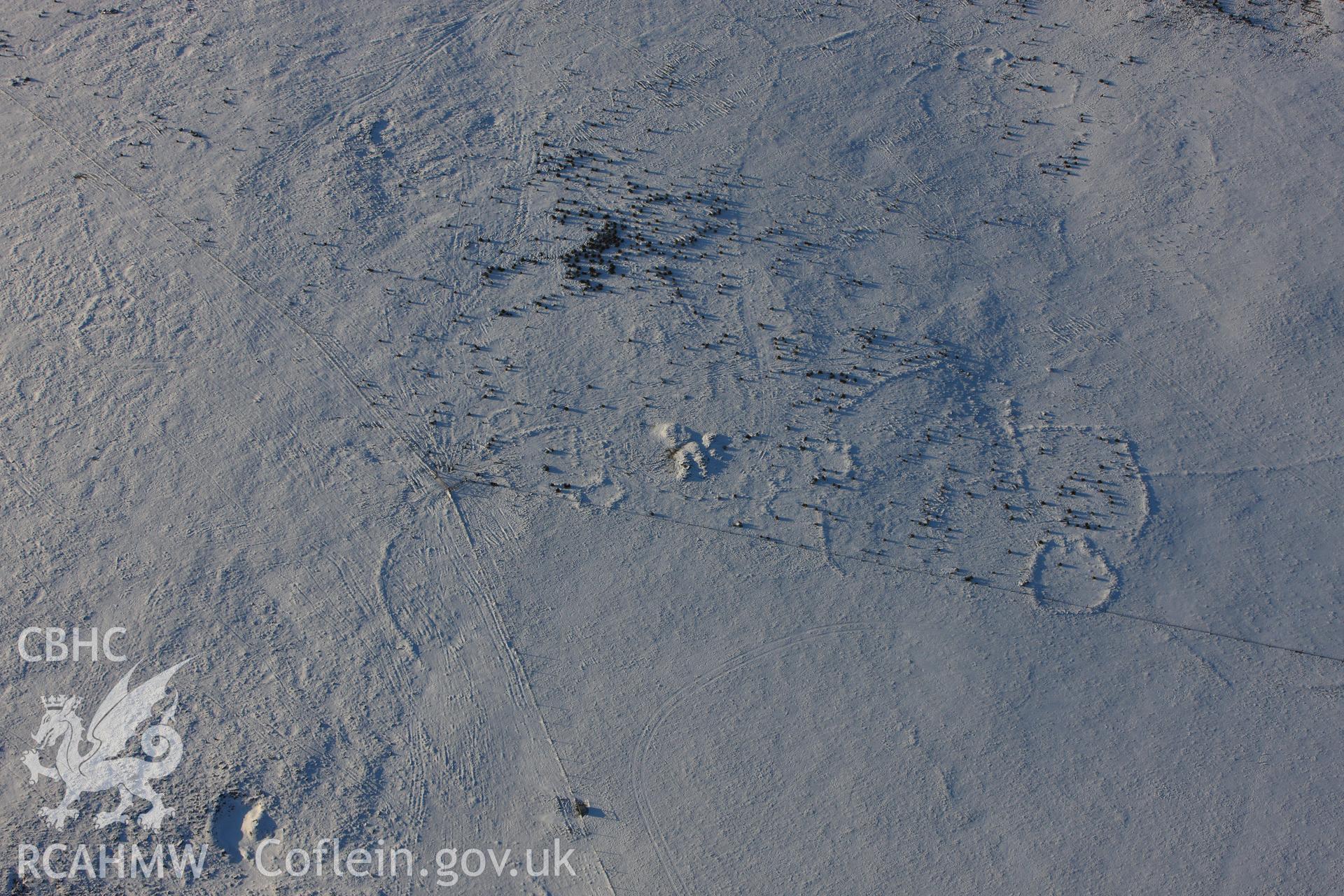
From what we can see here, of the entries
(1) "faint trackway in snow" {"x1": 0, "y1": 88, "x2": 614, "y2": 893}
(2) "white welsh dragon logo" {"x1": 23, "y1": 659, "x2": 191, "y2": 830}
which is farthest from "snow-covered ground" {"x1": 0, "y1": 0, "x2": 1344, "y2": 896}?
(2) "white welsh dragon logo" {"x1": 23, "y1": 659, "x2": 191, "y2": 830}

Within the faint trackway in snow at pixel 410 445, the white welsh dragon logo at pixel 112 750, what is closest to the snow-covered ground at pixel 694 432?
the faint trackway in snow at pixel 410 445

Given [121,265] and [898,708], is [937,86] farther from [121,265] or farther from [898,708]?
[121,265]

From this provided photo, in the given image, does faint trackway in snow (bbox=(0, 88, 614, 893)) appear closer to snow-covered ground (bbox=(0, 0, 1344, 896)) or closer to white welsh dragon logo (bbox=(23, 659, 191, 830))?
snow-covered ground (bbox=(0, 0, 1344, 896))

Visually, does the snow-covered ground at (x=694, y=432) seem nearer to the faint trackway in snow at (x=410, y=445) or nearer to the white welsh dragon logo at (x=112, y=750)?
the faint trackway in snow at (x=410, y=445)

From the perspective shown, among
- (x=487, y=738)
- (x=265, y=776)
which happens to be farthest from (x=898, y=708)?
(x=265, y=776)

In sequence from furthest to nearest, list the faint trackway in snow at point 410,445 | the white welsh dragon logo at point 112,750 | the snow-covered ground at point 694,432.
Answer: the faint trackway in snow at point 410,445 → the snow-covered ground at point 694,432 → the white welsh dragon logo at point 112,750

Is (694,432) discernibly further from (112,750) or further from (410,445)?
(112,750)

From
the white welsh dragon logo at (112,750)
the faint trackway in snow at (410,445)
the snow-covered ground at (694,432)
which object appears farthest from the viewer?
the faint trackway in snow at (410,445)
